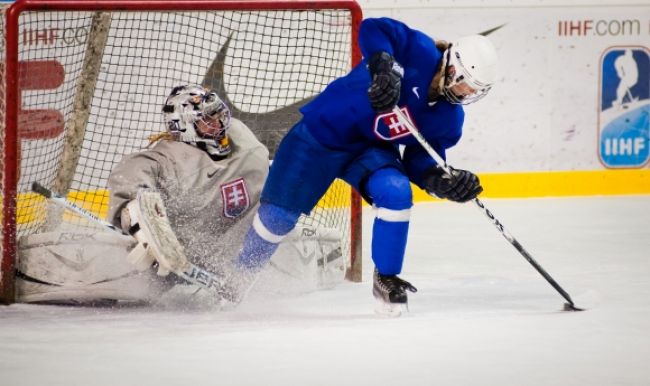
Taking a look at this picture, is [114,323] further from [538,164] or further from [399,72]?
[538,164]

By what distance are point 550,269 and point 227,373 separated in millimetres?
2099

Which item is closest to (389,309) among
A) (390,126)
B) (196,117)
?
(390,126)

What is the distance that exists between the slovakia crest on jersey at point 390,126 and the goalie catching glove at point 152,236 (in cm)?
70

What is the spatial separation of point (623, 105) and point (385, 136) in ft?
11.9

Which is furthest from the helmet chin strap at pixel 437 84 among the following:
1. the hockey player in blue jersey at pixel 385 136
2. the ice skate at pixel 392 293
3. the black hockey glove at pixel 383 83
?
A: the ice skate at pixel 392 293

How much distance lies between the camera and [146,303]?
393 centimetres

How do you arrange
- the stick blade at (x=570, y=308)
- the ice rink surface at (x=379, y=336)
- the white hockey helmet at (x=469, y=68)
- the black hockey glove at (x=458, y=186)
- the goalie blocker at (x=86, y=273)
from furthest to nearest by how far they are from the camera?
the goalie blocker at (x=86, y=273) < the stick blade at (x=570, y=308) < the black hockey glove at (x=458, y=186) < the white hockey helmet at (x=469, y=68) < the ice rink surface at (x=379, y=336)

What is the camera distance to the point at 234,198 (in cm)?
405

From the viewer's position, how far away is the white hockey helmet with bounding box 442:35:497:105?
350cm

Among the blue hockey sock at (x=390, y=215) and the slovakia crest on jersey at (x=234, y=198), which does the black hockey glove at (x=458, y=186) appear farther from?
the slovakia crest on jersey at (x=234, y=198)

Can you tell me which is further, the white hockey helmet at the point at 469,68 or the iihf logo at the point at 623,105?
the iihf logo at the point at 623,105

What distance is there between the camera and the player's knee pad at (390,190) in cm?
357

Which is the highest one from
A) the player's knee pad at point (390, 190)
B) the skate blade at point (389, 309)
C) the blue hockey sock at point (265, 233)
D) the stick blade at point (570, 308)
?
the player's knee pad at point (390, 190)

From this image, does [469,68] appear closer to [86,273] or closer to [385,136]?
[385,136]
